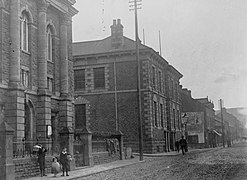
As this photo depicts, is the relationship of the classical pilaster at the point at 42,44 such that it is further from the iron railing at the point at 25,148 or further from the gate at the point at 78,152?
the gate at the point at 78,152

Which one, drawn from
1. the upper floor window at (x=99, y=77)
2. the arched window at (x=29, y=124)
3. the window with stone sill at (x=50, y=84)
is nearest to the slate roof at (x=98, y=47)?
the upper floor window at (x=99, y=77)

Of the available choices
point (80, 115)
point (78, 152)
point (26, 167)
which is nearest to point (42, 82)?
point (78, 152)

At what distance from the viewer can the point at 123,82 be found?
41.4m

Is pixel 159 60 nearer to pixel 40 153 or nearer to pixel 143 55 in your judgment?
pixel 143 55

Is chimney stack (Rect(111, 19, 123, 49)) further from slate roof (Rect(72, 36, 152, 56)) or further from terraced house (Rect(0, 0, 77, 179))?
terraced house (Rect(0, 0, 77, 179))

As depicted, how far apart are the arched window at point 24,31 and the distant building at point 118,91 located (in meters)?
15.7

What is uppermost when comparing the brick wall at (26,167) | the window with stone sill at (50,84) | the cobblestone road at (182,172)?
the window with stone sill at (50,84)

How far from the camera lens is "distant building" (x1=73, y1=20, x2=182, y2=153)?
40.7 m

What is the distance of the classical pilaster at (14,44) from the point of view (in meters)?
23.6

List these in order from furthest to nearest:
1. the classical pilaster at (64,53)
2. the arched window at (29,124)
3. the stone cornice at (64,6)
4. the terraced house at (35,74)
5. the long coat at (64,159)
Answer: the classical pilaster at (64,53), the stone cornice at (64,6), the arched window at (29,124), the terraced house at (35,74), the long coat at (64,159)

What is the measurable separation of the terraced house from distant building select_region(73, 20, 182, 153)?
10.4 m

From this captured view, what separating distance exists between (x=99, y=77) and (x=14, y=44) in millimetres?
19000

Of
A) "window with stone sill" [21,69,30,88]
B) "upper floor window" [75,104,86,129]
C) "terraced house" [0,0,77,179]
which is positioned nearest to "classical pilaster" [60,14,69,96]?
"terraced house" [0,0,77,179]

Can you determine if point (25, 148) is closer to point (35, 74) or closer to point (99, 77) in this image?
point (35, 74)
